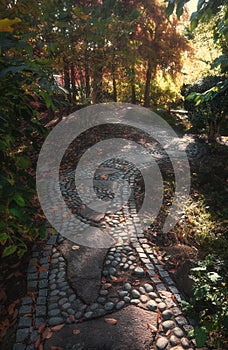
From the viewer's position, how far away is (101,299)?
8.96 ft

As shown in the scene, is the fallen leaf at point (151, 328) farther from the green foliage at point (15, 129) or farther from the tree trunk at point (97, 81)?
the tree trunk at point (97, 81)

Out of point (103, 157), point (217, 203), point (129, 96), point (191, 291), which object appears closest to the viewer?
point (191, 291)

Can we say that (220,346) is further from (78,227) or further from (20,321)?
(78,227)

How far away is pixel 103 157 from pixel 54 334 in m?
4.92

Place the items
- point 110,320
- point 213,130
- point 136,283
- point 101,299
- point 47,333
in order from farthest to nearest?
point 213,130
point 136,283
point 101,299
point 110,320
point 47,333

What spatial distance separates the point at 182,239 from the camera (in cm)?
391

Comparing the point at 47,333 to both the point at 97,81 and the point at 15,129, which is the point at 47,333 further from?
the point at 97,81

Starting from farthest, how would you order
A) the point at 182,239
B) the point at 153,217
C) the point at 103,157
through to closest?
the point at 103,157 < the point at 153,217 < the point at 182,239

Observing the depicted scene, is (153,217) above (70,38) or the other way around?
the other way around

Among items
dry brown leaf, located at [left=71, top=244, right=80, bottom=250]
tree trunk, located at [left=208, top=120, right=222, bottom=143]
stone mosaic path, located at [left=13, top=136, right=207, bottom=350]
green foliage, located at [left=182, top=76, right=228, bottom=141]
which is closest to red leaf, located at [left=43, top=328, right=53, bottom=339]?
stone mosaic path, located at [left=13, top=136, right=207, bottom=350]

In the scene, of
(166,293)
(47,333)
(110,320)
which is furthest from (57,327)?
(166,293)

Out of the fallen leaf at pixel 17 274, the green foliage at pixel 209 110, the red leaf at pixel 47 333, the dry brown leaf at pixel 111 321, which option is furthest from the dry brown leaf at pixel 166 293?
the green foliage at pixel 209 110

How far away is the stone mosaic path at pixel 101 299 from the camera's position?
2.33 metres

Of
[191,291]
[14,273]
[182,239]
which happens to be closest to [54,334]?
[14,273]
